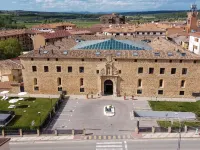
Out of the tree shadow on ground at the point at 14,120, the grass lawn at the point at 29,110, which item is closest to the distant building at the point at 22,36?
the grass lawn at the point at 29,110

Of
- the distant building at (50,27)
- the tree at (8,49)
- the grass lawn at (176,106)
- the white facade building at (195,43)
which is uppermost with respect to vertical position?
the distant building at (50,27)

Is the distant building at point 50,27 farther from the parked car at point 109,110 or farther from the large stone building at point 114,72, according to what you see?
the parked car at point 109,110

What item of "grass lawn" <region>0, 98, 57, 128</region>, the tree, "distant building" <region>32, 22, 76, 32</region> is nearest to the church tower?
"grass lawn" <region>0, 98, 57, 128</region>

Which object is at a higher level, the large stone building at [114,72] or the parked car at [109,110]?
the large stone building at [114,72]

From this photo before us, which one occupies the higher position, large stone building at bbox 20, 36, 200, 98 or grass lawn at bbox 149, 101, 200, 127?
large stone building at bbox 20, 36, 200, 98

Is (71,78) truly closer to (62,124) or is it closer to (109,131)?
(62,124)

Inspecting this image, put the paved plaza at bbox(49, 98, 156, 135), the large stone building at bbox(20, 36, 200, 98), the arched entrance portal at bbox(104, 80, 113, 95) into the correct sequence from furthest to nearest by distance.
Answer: the arched entrance portal at bbox(104, 80, 113, 95)
the large stone building at bbox(20, 36, 200, 98)
the paved plaza at bbox(49, 98, 156, 135)

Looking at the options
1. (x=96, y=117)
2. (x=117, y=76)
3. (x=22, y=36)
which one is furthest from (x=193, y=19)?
(x=22, y=36)

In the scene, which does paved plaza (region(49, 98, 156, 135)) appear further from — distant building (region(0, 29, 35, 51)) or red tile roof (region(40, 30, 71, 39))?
distant building (region(0, 29, 35, 51))
